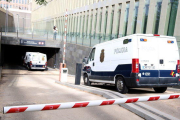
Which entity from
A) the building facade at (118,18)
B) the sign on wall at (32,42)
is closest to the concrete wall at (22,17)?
the building facade at (118,18)

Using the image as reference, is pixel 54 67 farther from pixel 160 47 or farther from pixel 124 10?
pixel 160 47

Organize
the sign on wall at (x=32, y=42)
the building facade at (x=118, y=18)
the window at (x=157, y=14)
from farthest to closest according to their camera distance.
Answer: the sign on wall at (x=32, y=42), the window at (x=157, y=14), the building facade at (x=118, y=18)

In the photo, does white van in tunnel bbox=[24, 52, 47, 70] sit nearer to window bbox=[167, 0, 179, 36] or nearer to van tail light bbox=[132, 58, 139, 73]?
window bbox=[167, 0, 179, 36]

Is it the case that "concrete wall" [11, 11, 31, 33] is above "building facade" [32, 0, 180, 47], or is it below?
above

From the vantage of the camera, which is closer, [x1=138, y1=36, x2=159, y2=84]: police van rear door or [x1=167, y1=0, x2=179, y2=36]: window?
[x1=138, y1=36, x2=159, y2=84]: police van rear door

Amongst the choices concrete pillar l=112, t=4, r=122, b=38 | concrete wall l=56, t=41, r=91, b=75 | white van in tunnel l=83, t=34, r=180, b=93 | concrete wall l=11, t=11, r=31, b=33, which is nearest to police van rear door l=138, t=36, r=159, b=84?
white van in tunnel l=83, t=34, r=180, b=93

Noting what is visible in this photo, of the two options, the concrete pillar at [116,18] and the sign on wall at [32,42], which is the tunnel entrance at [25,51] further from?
the concrete pillar at [116,18]

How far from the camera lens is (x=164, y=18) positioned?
17953mm

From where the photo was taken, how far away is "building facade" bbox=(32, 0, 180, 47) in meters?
17.7

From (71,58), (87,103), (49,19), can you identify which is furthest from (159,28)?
(49,19)

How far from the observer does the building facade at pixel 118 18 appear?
17703mm

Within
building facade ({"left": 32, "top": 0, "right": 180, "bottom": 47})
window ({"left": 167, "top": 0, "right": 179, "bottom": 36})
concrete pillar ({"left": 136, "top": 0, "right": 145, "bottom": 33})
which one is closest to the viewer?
window ({"left": 167, "top": 0, "right": 179, "bottom": 36})

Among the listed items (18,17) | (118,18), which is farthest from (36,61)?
(18,17)

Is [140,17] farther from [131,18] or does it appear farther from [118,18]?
[118,18]
